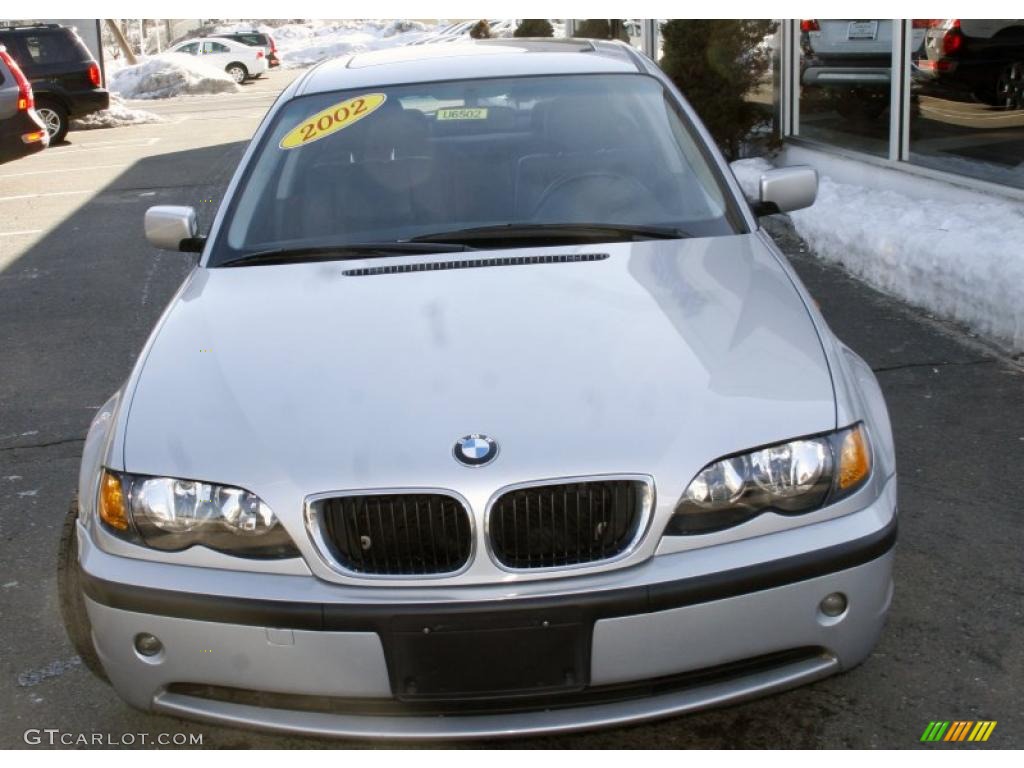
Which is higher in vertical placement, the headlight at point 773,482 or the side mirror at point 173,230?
the side mirror at point 173,230

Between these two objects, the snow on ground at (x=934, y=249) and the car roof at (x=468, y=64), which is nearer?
the car roof at (x=468, y=64)

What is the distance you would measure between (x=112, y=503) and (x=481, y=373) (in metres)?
0.87

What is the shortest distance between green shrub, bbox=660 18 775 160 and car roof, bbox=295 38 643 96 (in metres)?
6.78

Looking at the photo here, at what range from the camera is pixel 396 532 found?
8.78ft

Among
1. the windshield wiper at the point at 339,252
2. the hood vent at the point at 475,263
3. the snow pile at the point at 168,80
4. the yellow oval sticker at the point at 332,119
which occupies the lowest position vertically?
the snow pile at the point at 168,80

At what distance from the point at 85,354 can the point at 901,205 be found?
4969 millimetres

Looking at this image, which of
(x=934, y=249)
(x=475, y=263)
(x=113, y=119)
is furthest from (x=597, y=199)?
(x=113, y=119)

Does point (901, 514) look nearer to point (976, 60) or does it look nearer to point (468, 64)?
point (468, 64)

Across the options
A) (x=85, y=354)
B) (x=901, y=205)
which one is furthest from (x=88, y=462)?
(x=901, y=205)

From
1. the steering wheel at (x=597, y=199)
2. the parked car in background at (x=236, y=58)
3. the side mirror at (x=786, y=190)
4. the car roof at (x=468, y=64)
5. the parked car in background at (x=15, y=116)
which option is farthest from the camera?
the parked car in background at (x=236, y=58)

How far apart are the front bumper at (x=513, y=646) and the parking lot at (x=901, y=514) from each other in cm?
13

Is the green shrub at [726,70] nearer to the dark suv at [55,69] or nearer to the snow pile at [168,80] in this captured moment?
the dark suv at [55,69]

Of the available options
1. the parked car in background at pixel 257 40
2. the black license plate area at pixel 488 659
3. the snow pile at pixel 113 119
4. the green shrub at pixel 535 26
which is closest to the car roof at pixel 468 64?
the black license plate area at pixel 488 659

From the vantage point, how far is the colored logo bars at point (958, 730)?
9.86 ft
